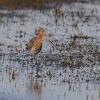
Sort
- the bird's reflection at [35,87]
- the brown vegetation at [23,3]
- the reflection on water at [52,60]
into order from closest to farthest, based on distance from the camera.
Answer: the bird's reflection at [35,87] → the reflection on water at [52,60] → the brown vegetation at [23,3]

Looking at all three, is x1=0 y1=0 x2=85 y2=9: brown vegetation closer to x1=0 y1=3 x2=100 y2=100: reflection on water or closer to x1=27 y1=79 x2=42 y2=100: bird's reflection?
x1=0 y1=3 x2=100 y2=100: reflection on water

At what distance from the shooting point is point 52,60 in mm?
13219

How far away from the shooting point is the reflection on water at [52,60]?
10.8 m

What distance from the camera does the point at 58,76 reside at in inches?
464

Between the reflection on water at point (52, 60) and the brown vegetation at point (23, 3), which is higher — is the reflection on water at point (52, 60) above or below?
below

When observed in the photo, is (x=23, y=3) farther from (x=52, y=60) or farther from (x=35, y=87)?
(x=35, y=87)

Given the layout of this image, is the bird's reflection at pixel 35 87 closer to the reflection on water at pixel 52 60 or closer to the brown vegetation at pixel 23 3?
the reflection on water at pixel 52 60

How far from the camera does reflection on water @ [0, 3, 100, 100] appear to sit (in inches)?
425

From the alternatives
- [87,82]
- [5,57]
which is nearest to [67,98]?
[87,82]

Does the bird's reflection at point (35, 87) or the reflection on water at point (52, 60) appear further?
the reflection on water at point (52, 60)

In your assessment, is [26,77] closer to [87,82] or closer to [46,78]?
[46,78]

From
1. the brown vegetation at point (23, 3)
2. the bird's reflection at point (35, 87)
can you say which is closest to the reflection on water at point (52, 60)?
the bird's reflection at point (35, 87)

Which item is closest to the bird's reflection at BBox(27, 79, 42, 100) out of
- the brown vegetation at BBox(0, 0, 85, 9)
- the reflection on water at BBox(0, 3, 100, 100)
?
the reflection on water at BBox(0, 3, 100, 100)

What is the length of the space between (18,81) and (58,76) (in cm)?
79
